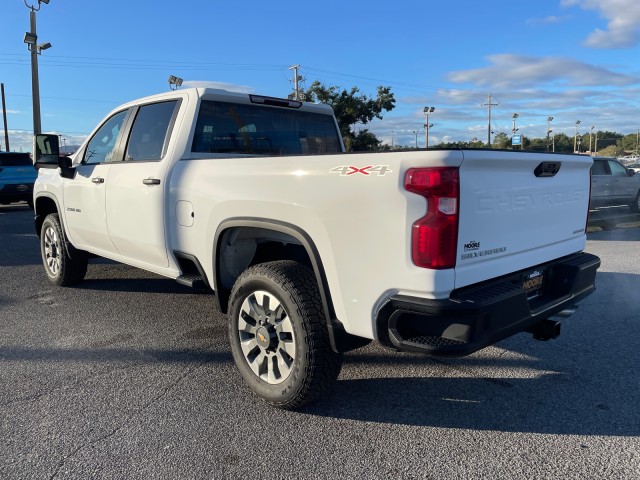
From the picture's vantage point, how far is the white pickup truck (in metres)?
2.47

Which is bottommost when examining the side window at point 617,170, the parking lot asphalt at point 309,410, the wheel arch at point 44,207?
the parking lot asphalt at point 309,410

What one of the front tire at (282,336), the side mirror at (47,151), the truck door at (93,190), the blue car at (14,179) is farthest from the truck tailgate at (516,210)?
the blue car at (14,179)

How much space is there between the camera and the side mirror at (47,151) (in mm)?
5152

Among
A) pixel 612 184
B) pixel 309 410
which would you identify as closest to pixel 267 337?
pixel 309 410

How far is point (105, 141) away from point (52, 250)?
5.98 feet

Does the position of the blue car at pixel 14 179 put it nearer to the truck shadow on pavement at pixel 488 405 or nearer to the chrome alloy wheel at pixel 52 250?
the chrome alloy wheel at pixel 52 250

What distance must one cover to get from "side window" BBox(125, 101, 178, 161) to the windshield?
316mm

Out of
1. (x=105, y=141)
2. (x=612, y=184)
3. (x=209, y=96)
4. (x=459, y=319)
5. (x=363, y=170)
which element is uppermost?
(x=209, y=96)

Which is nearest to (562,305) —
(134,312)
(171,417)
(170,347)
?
(171,417)

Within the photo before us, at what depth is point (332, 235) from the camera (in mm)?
2756

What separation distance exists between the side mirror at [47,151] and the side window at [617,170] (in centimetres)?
1281

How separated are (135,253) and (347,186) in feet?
8.61

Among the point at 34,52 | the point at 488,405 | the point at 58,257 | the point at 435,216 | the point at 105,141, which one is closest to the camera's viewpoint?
the point at 435,216

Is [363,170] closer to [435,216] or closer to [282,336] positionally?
[435,216]
